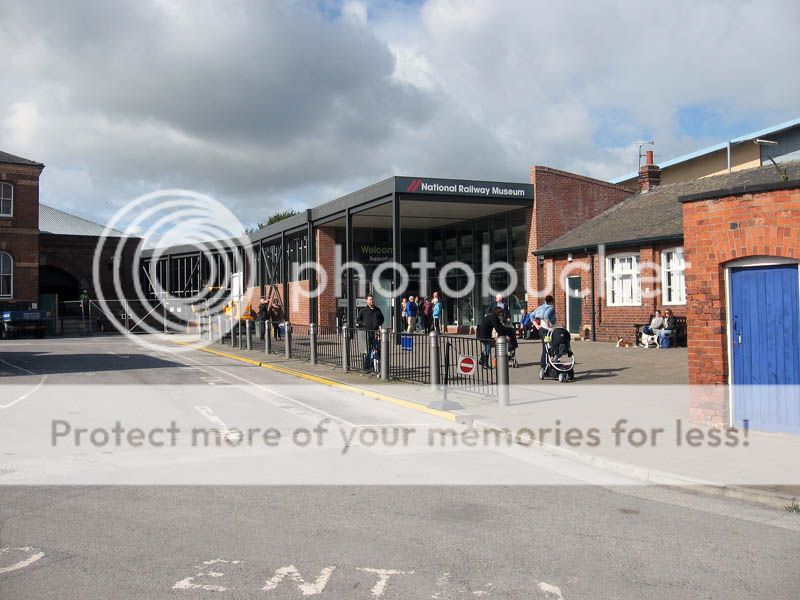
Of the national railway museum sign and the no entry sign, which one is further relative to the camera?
the national railway museum sign

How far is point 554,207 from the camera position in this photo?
28422 millimetres

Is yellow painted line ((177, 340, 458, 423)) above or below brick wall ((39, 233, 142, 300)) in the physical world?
below

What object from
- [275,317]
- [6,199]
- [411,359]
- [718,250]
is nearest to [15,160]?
[6,199]

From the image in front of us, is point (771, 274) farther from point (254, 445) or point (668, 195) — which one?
point (668, 195)

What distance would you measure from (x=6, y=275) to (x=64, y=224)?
16.1 metres

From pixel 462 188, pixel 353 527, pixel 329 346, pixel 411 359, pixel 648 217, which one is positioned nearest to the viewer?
pixel 353 527

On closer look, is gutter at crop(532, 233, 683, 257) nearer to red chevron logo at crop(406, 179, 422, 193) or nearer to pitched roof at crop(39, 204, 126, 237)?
red chevron logo at crop(406, 179, 422, 193)

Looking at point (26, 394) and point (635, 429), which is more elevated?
point (26, 394)

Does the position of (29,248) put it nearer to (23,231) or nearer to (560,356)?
(23,231)

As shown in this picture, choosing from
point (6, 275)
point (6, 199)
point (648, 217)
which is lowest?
point (6, 275)

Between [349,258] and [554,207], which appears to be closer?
[554,207]

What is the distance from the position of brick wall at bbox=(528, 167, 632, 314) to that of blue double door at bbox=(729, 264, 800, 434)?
1864 cm

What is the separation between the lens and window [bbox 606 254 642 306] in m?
23.8

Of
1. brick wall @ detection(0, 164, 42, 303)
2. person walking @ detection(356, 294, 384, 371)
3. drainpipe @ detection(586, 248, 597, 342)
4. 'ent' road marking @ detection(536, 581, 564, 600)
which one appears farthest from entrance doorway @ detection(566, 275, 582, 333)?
brick wall @ detection(0, 164, 42, 303)
